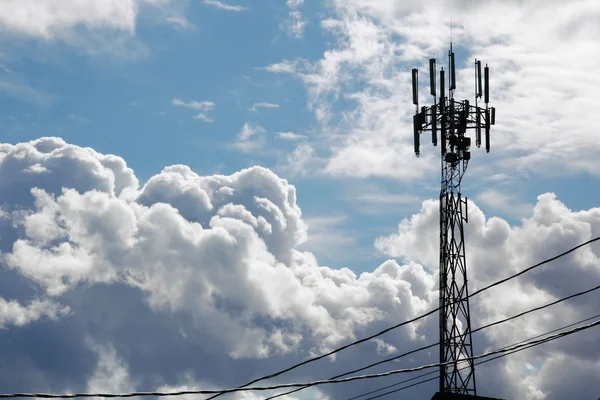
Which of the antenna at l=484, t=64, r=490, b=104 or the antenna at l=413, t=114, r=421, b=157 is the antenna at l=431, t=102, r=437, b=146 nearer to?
the antenna at l=413, t=114, r=421, b=157

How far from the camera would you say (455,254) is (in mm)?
48375

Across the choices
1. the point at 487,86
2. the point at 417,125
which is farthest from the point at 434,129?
the point at 487,86

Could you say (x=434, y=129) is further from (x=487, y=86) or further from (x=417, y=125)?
(x=487, y=86)

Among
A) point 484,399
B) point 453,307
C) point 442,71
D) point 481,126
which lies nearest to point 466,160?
point 481,126

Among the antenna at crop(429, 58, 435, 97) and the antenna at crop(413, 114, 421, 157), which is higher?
the antenna at crop(429, 58, 435, 97)

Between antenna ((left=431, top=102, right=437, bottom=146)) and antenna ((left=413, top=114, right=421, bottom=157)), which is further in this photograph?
antenna ((left=413, top=114, right=421, bottom=157))

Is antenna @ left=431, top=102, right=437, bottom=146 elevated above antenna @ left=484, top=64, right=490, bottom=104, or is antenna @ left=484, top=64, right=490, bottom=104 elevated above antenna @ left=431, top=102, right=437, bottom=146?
antenna @ left=484, top=64, right=490, bottom=104

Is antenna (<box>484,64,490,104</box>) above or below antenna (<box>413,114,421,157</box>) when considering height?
above

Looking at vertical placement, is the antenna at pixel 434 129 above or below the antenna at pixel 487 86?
below

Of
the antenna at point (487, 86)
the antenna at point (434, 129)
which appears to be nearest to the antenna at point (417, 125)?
the antenna at point (434, 129)

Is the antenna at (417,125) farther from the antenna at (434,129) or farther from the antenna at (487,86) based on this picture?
the antenna at (487,86)

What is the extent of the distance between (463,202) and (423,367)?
1225 inches

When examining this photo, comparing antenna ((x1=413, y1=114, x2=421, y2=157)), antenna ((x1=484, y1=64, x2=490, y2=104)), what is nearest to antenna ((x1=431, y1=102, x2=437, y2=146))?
antenna ((x1=413, y1=114, x2=421, y2=157))

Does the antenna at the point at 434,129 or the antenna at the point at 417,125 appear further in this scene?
the antenna at the point at 417,125
